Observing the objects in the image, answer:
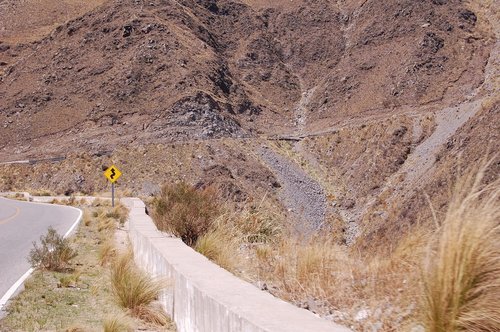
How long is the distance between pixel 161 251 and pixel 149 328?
3.76 ft

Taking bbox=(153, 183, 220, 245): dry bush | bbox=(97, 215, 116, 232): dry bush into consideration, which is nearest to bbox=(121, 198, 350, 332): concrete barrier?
bbox=(153, 183, 220, 245): dry bush

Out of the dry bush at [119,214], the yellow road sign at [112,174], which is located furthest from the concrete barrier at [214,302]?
the yellow road sign at [112,174]

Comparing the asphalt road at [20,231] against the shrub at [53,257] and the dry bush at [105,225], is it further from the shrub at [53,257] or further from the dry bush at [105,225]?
the dry bush at [105,225]

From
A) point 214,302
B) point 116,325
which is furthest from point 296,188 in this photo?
point 214,302

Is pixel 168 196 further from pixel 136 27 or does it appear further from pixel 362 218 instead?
pixel 136 27

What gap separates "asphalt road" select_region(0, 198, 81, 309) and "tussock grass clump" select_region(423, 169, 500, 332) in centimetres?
853

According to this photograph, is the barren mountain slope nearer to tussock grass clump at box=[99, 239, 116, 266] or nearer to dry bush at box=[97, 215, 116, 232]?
dry bush at box=[97, 215, 116, 232]

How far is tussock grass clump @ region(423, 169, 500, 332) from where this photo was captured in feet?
12.8

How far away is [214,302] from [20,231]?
17290 mm

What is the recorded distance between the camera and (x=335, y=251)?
7.64 metres

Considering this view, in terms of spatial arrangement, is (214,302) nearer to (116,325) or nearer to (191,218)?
(116,325)

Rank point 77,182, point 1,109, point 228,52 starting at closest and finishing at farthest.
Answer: point 77,182 → point 1,109 → point 228,52

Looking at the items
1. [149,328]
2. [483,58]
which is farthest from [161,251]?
[483,58]

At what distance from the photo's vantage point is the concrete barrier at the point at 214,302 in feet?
14.3
